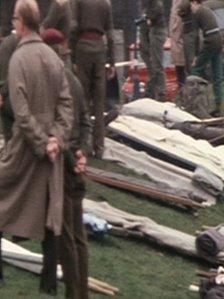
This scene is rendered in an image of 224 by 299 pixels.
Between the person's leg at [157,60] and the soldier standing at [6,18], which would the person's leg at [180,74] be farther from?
the soldier standing at [6,18]

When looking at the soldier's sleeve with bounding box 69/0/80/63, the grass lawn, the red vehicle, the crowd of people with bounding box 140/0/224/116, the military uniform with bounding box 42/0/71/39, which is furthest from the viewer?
the red vehicle

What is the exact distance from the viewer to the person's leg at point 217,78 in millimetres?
18766

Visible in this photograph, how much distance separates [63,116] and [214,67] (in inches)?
425

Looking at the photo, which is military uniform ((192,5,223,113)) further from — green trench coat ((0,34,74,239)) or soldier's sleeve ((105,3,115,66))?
green trench coat ((0,34,74,239))

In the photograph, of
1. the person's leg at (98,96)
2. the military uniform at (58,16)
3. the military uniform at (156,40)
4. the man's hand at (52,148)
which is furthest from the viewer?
the military uniform at (156,40)

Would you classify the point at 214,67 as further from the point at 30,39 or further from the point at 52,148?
the point at 52,148

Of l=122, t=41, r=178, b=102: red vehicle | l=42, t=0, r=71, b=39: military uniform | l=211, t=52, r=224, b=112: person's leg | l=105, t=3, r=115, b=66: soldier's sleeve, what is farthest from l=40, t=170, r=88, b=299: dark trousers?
l=122, t=41, r=178, b=102: red vehicle

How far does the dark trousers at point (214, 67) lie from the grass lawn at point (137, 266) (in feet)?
18.9

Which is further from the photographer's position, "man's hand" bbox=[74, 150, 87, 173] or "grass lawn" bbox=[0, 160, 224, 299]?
"grass lawn" bbox=[0, 160, 224, 299]

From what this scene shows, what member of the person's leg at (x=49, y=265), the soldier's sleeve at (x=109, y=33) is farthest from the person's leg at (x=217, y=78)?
the person's leg at (x=49, y=265)

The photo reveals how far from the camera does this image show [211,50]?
18656 mm

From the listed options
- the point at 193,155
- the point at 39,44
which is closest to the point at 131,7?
the point at 193,155

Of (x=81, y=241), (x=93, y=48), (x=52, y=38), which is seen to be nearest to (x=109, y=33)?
(x=93, y=48)

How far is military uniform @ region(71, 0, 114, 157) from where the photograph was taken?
549 inches
